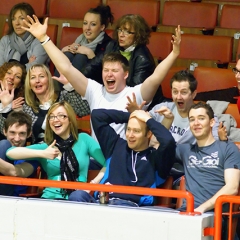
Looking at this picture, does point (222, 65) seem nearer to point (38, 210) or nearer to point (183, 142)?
point (183, 142)

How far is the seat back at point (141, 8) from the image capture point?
6502 millimetres

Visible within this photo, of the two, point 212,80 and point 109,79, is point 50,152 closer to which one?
point 109,79

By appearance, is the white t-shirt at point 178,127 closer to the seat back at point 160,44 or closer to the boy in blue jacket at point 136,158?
the boy in blue jacket at point 136,158

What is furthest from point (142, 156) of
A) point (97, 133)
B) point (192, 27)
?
point (192, 27)

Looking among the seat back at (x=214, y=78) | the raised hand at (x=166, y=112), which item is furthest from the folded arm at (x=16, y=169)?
the seat back at (x=214, y=78)

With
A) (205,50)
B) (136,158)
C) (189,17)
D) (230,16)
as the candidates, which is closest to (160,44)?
(205,50)

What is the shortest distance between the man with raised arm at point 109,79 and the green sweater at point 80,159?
26cm

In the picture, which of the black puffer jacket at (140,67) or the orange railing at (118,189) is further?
the black puffer jacket at (140,67)

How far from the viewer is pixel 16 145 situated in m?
4.38

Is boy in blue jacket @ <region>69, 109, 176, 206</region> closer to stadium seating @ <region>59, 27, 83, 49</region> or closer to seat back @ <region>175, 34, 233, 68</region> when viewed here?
seat back @ <region>175, 34, 233, 68</region>

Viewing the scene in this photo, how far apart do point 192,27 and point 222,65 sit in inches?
27.1

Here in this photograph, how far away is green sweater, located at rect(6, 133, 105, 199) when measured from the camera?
425 cm

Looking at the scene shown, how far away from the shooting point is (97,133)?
13.9 ft

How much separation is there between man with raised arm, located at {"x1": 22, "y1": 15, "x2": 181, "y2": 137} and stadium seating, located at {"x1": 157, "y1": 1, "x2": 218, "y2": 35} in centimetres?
189
